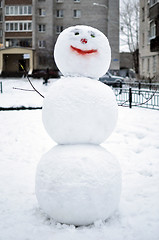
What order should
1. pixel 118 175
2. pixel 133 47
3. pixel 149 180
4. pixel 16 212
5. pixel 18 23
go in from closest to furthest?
pixel 118 175 → pixel 16 212 → pixel 149 180 → pixel 133 47 → pixel 18 23

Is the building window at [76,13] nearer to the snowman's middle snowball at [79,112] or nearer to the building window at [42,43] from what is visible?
the building window at [42,43]

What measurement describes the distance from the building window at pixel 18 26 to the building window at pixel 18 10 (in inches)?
51.8

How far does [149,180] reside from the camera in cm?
612

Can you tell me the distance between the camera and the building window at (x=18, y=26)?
41.6 m

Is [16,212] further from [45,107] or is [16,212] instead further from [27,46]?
[27,46]

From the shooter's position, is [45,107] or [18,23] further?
[18,23]

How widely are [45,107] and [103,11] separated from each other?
40600 mm

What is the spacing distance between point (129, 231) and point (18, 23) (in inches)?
1621

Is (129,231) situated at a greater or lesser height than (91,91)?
lesser

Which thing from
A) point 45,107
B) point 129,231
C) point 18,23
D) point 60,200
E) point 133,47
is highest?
point 18,23

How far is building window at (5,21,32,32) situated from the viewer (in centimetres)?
4162

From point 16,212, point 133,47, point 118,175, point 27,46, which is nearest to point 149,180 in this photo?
point 118,175

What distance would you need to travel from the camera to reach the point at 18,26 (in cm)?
4175

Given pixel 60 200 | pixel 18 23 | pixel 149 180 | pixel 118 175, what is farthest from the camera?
pixel 18 23
